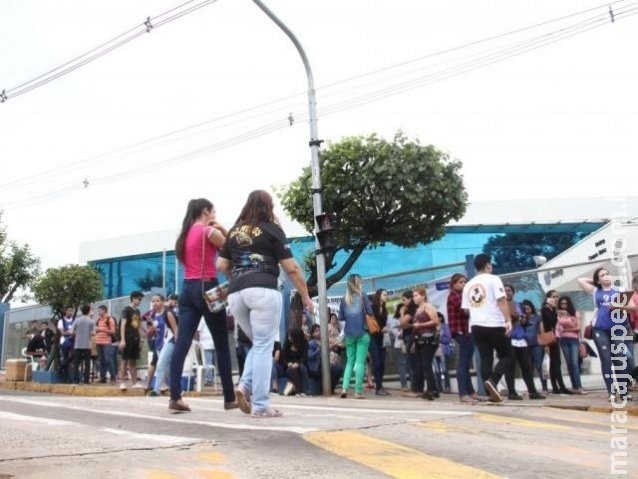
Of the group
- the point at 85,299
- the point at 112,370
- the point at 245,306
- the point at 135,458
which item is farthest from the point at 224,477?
the point at 85,299

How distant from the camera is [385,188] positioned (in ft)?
57.4

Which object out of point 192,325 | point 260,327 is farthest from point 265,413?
point 192,325

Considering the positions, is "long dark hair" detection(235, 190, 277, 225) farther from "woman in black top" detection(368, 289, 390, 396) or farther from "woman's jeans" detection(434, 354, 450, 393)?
"woman's jeans" detection(434, 354, 450, 393)

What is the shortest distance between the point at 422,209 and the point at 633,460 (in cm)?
1396

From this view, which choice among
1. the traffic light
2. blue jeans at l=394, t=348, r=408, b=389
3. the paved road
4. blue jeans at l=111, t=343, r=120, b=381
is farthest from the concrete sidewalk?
the traffic light

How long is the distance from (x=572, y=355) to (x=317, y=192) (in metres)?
5.02

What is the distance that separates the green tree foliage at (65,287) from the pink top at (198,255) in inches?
1049

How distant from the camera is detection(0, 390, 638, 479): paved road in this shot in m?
3.49

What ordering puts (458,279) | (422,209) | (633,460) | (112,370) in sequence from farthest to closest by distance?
1. (422,209)
2. (112,370)
3. (458,279)
4. (633,460)

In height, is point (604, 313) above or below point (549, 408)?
above

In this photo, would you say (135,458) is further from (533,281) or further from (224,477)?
(533,281)

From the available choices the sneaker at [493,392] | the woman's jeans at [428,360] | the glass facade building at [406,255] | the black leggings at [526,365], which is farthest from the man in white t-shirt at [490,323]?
the glass facade building at [406,255]

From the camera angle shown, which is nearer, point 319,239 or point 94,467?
point 94,467

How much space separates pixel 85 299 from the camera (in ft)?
106
